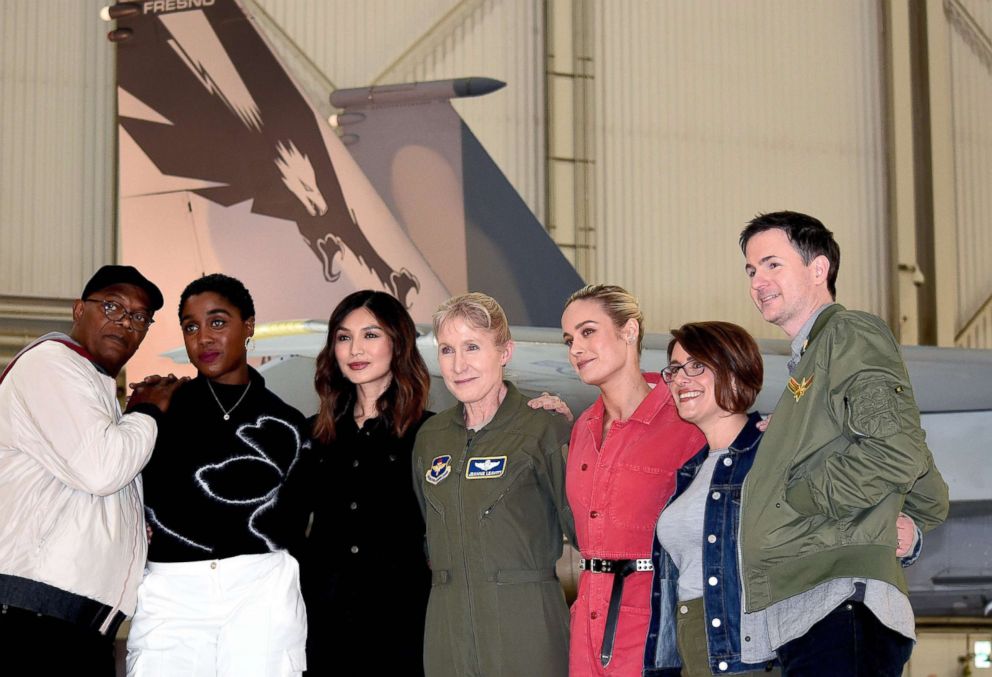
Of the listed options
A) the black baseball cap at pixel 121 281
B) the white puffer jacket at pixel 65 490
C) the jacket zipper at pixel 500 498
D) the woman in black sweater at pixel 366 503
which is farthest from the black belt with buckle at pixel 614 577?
the black baseball cap at pixel 121 281

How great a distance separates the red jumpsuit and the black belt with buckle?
0.01m

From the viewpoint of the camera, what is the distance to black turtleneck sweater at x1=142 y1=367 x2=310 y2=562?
3270mm

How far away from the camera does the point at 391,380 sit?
3.60 meters

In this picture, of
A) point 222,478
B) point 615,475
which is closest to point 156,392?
point 222,478

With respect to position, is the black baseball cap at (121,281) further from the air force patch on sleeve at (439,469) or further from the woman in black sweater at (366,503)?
the air force patch on sleeve at (439,469)

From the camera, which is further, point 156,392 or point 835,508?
point 156,392

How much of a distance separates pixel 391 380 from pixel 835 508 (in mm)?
1632

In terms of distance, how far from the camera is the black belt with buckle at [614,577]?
2998 mm

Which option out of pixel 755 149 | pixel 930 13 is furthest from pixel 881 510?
pixel 930 13

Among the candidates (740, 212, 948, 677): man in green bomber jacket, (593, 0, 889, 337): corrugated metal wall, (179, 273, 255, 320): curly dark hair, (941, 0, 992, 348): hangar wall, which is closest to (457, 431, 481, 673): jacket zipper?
(740, 212, 948, 677): man in green bomber jacket

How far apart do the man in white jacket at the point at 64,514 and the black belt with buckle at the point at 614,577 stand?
4.46 feet

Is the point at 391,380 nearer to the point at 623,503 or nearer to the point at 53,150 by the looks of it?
the point at 623,503

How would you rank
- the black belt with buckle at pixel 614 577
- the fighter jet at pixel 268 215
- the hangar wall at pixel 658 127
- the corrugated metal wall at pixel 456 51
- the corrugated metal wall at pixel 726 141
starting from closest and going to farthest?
the black belt with buckle at pixel 614 577
the fighter jet at pixel 268 215
the hangar wall at pixel 658 127
the corrugated metal wall at pixel 456 51
the corrugated metal wall at pixel 726 141

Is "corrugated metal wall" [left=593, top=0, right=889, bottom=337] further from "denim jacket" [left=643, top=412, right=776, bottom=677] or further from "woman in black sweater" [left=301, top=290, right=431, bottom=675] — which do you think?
"denim jacket" [left=643, top=412, right=776, bottom=677]
